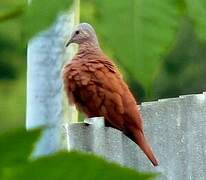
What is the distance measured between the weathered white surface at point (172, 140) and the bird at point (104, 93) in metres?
0.04

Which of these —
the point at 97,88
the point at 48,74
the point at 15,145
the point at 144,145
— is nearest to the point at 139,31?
the point at 15,145

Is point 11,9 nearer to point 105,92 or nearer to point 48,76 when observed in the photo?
point 48,76

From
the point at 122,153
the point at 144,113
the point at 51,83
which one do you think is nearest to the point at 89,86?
the point at 144,113

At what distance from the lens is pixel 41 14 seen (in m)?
0.46

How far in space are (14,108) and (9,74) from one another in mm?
211

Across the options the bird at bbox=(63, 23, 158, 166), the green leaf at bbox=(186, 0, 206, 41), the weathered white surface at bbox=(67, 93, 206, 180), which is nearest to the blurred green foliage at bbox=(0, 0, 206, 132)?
the green leaf at bbox=(186, 0, 206, 41)

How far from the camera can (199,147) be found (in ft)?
7.15

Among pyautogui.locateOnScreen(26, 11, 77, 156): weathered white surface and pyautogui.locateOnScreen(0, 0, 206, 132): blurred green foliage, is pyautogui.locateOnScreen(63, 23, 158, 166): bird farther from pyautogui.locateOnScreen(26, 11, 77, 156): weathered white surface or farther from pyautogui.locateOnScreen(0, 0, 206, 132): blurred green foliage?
pyautogui.locateOnScreen(0, 0, 206, 132): blurred green foliage

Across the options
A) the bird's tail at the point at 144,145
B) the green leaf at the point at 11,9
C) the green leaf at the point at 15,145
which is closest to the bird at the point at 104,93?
the bird's tail at the point at 144,145

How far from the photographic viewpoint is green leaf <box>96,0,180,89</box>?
454 mm

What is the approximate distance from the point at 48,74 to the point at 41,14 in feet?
1.70

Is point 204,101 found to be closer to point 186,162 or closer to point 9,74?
point 186,162

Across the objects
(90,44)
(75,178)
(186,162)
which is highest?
(90,44)

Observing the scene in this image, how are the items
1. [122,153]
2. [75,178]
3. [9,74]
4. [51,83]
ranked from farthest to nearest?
[122,153], [51,83], [9,74], [75,178]
